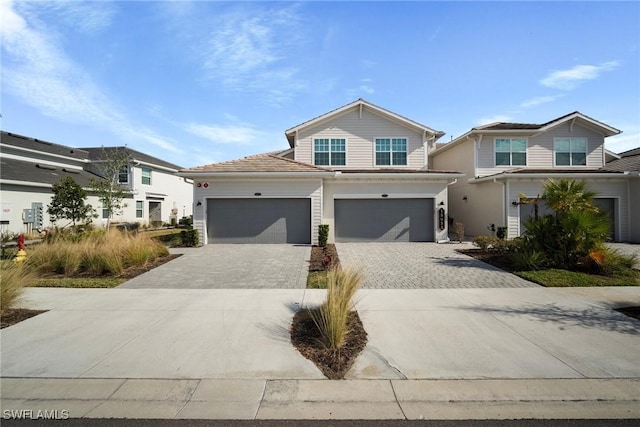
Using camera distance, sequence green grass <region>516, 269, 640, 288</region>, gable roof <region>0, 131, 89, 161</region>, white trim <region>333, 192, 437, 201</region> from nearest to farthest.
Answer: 1. green grass <region>516, 269, 640, 288</region>
2. white trim <region>333, 192, 437, 201</region>
3. gable roof <region>0, 131, 89, 161</region>

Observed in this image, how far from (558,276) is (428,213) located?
796 cm

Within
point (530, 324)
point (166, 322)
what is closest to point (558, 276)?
point (530, 324)

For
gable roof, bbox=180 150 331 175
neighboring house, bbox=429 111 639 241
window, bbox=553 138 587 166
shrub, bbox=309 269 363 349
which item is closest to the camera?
shrub, bbox=309 269 363 349

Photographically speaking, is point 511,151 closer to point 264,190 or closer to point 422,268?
point 422,268

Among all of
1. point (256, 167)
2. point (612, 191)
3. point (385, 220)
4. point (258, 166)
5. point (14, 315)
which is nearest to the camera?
point (14, 315)

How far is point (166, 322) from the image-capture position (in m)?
5.34

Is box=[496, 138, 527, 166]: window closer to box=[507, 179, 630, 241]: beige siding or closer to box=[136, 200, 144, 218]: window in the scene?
box=[507, 179, 630, 241]: beige siding

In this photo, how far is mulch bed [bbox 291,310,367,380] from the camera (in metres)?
3.83

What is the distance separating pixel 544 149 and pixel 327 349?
1997 centimetres

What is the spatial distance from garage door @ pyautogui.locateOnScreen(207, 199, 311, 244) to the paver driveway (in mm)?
2411

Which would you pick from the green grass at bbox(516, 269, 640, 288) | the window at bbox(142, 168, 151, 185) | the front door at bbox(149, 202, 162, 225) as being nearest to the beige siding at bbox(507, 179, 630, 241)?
the green grass at bbox(516, 269, 640, 288)

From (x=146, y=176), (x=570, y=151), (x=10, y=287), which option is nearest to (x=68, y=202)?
(x=146, y=176)

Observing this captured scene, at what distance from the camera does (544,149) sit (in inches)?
710

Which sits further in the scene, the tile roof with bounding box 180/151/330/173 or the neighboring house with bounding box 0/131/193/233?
the neighboring house with bounding box 0/131/193/233
